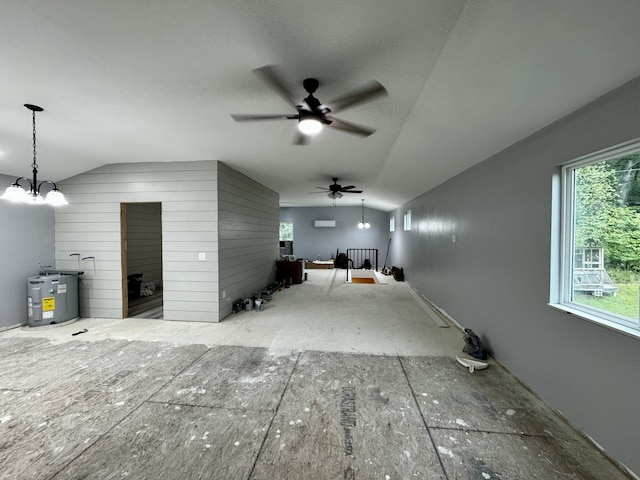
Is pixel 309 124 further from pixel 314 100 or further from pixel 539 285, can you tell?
pixel 539 285

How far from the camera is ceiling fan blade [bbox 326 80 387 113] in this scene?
1.86 metres

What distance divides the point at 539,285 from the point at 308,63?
9.22 feet

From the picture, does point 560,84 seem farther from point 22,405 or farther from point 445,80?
point 22,405

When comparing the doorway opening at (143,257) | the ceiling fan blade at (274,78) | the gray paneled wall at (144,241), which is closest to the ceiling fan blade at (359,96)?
the ceiling fan blade at (274,78)

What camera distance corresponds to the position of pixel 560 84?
1731 millimetres

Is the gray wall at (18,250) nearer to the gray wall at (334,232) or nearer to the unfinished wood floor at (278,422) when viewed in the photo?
the unfinished wood floor at (278,422)

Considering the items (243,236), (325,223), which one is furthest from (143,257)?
(325,223)

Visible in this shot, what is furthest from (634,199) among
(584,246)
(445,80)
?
(445,80)

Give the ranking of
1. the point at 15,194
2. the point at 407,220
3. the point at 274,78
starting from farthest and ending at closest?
1. the point at 407,220
2. the point at 15,194
3. the point at 274,78

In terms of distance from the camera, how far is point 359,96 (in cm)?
199

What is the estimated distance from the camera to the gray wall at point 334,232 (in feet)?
37.7

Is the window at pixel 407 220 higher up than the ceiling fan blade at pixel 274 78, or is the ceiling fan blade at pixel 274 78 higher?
the ceiling fan blade at pixel 274 78

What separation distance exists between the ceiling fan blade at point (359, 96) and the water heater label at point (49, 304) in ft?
17.3

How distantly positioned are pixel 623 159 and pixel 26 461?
454cm
